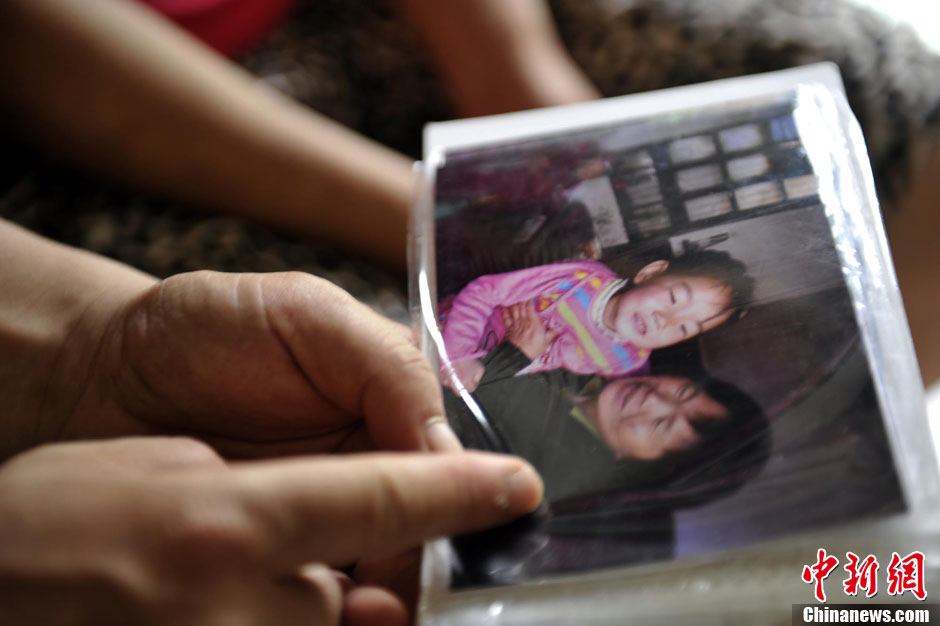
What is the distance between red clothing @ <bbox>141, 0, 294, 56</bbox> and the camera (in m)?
0.74

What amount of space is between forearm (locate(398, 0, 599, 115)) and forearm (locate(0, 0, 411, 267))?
0.17 m

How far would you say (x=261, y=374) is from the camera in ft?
1.38

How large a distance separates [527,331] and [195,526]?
229 millimetres

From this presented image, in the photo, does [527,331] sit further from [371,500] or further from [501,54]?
[501,54]

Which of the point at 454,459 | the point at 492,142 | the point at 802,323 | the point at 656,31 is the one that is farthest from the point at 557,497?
the point at 656,31

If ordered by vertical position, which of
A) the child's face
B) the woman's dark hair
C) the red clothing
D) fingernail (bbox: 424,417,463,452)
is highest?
the red clothing

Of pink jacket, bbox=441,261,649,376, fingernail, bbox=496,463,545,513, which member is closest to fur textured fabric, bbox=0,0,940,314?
pink jacket, bbox=441,261,649,376

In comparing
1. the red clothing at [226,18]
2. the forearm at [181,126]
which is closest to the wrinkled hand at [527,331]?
the forearm at [181,126]

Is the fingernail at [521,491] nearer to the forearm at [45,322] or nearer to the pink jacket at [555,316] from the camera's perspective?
the pink jacket at [555,316]

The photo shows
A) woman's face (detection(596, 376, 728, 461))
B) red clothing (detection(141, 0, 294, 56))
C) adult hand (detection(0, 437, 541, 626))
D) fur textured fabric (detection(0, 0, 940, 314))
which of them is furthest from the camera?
red clothing (detection(141, 0, 294, 56))

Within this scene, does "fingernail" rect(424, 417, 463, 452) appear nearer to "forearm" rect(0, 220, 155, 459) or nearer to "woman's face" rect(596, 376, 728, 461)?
"woman's face" rect(596, 376, 728, 461)

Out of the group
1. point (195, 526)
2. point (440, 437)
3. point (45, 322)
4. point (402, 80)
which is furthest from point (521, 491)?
point (402, 80)

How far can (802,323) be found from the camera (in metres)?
0.41

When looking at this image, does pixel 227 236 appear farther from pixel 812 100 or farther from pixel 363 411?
pixel 812 100
